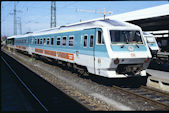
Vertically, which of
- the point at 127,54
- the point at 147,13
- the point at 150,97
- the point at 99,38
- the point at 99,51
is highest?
the point at 147,13

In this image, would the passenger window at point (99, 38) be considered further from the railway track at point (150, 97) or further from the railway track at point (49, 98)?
the railway track at point (49, 98)

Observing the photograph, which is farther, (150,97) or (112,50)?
(112,50)

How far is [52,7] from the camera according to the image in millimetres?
31844

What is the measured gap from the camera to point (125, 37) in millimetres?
9266

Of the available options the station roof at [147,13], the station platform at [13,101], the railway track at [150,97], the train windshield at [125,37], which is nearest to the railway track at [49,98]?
the station platform at [13,101]

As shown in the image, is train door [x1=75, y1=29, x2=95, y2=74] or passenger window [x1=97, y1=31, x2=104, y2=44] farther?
train door [x1=75, y1=29, x2=95, y2=74]

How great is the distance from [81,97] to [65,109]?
4.47 feet

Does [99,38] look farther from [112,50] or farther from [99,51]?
[112,50]

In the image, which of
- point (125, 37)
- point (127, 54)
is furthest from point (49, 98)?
point (125, 37)

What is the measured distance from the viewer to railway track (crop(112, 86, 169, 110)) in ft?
23.0

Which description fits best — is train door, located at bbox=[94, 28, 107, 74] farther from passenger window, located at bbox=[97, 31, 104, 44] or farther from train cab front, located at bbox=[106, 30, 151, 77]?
train cab front, located at bbox=[106, 30, 151, 77]

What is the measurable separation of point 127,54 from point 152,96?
210 centimetres

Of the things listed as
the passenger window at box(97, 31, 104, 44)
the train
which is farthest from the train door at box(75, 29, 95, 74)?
the passenger window at box(97, 31, 104, 44)

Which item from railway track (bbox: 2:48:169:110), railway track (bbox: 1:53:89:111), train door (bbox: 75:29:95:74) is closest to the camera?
railway track (bbox: 1:53:89:111)
